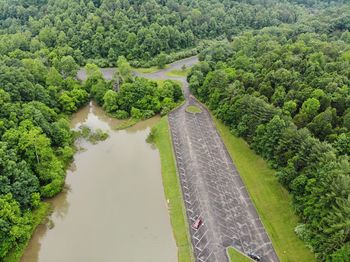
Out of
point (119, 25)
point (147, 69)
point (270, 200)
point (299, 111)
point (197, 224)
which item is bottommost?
point (197, 224)

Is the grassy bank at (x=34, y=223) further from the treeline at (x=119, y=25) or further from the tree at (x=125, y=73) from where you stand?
the treeline at (x=119, y=25)

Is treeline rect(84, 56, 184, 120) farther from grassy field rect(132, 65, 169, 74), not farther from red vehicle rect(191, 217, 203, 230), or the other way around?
red vehicle rect(191, 217, 203, 230)

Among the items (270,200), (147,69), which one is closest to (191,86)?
(147,69)

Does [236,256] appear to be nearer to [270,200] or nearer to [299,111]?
[270,200]

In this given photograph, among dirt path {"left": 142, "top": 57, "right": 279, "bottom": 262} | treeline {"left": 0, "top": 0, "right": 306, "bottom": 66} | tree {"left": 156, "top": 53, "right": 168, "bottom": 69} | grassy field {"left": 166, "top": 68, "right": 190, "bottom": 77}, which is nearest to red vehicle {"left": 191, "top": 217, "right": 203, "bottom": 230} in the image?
dirt path {"left": 142, "top": 57, "right": 279, "bottom": 262}

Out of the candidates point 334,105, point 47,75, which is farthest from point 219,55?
point 47,75

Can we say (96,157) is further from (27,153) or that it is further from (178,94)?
(178,94)
